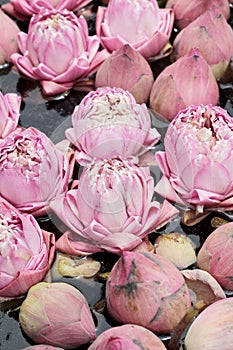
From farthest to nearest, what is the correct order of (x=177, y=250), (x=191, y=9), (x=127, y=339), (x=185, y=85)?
(x=191, y=9) < (x=185, y=85) < (x=177, y=250) < (x=127, y=339)

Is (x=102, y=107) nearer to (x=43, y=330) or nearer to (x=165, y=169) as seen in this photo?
(x=165, y=169)

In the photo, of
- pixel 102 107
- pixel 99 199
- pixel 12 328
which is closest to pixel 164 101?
pixel 102 107

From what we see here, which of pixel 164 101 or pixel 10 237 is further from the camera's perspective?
pixel 164 101

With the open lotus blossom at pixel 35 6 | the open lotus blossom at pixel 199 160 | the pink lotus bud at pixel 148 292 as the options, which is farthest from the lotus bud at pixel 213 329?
the open lotus blossom at pixel 35 6

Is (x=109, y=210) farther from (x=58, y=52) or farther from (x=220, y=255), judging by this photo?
(x=58, y=52)

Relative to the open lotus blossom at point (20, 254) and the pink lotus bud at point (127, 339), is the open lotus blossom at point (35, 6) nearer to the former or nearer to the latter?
the open lotus blossom at point (20, 254)

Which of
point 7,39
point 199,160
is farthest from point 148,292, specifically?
point 7,39
